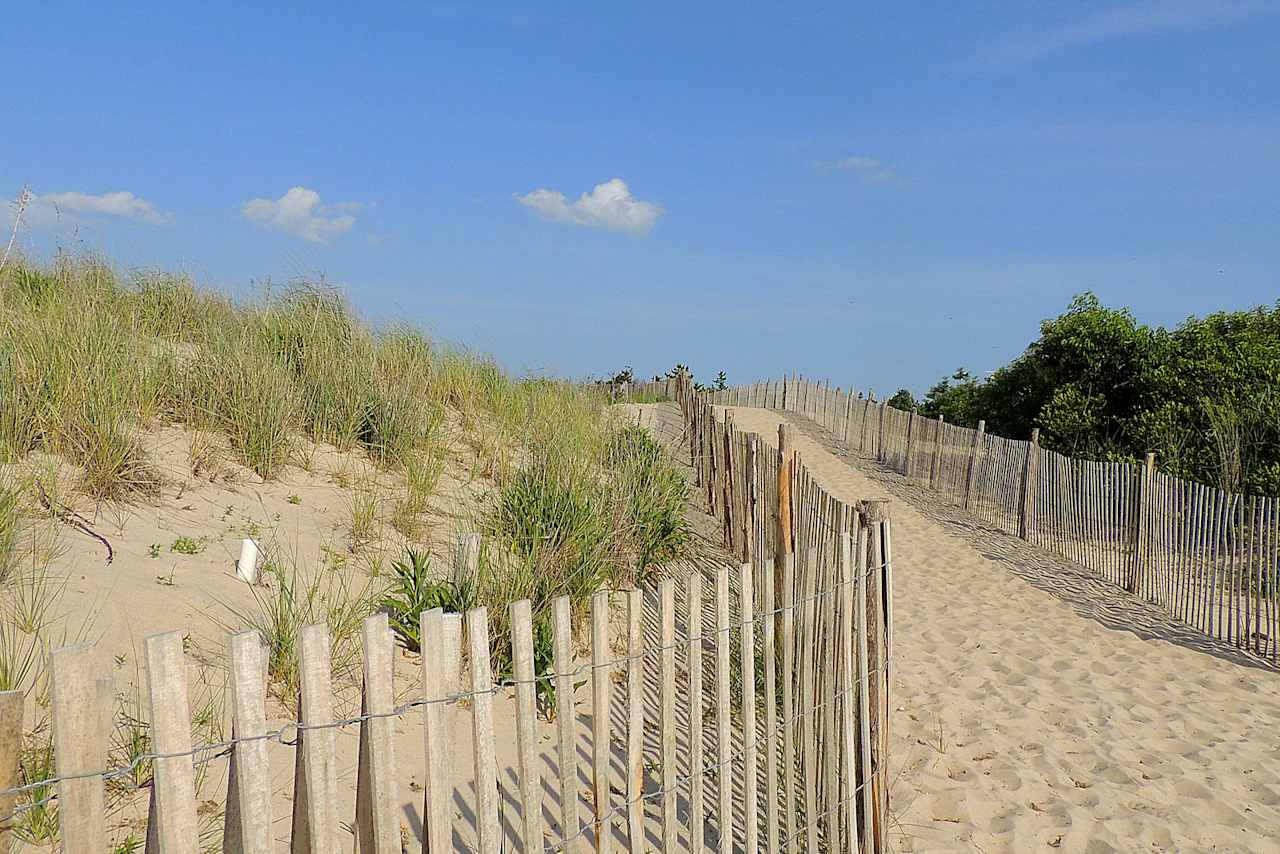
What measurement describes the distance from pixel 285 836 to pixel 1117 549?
863 cm

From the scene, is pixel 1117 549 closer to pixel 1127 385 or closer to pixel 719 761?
pixel 1127 385

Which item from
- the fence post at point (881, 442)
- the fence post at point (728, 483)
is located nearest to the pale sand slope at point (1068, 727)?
the fence post at point (728, 483)

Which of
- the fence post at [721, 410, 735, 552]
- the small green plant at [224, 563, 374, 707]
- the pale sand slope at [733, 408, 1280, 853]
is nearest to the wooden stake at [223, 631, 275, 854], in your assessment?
the small green plant at [224, 563, 374, 707]

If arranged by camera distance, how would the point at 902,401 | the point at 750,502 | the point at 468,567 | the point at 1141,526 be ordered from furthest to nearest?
the point at 902,401, the point at 1141,526, the point at 750,502, the point at 468,567

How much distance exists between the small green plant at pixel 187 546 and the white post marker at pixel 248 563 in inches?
9.9

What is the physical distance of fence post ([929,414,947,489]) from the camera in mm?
14867

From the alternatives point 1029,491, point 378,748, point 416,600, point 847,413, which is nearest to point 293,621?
Result: point 416,600

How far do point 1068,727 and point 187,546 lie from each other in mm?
4886

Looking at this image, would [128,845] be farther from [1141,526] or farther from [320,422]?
[1141,526]

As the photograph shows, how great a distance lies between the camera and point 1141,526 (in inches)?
349

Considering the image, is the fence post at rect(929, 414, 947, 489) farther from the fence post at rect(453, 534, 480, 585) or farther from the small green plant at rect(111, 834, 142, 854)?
the small green plant at rect(111, 834, 142, 854)

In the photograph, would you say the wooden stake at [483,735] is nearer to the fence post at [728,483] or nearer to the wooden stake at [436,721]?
the wooden stake at [436,721]

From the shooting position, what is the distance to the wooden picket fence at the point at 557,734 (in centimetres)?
160

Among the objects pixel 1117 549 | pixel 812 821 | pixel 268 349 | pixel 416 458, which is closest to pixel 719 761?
Answer: pixel 812 821
